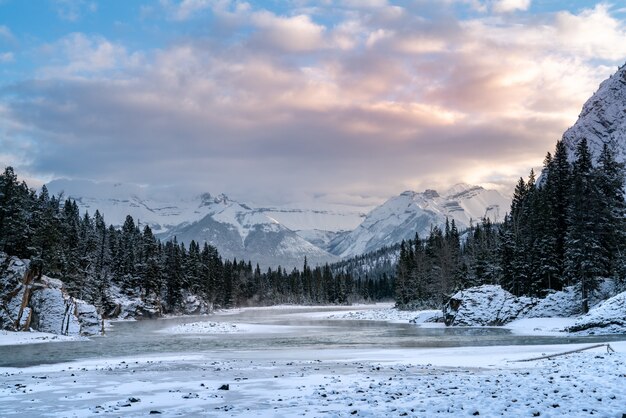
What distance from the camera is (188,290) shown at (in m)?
146

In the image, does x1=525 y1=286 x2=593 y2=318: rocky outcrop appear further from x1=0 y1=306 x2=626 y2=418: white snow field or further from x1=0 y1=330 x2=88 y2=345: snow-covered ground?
x1=0 y1=330 x2=88 y2=345: snow-covered ground

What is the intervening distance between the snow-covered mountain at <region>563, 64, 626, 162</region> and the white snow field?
141339mm

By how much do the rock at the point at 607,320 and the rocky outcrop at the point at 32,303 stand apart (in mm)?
53017

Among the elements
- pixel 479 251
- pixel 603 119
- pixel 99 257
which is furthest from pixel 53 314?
pixel 603 119

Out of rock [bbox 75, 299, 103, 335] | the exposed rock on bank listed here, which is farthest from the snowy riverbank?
the exposed rock on bank

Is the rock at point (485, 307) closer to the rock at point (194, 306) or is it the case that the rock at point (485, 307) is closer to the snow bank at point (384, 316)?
the snow bank at point (384, 316)

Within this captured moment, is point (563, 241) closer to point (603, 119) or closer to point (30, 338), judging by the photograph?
point (30, 338)

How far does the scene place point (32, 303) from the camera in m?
56.2

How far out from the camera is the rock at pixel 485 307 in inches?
2675

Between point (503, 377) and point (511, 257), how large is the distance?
66.4 meters

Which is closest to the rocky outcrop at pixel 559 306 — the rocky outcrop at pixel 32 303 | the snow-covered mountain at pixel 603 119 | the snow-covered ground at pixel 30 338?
the snow-covered ground at pixel 30 338

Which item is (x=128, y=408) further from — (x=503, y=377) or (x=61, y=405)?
(x=503, y=377)

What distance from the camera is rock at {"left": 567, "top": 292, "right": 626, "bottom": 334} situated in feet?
156

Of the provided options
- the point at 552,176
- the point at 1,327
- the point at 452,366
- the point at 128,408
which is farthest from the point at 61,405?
the point at 552,176
